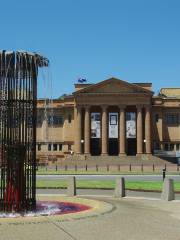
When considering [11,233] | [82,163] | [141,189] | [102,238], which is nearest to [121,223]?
[102,238]

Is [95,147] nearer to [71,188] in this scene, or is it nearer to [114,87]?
[114,87]

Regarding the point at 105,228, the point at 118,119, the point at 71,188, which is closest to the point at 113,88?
the point at 118,119

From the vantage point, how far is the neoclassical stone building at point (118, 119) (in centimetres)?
10619

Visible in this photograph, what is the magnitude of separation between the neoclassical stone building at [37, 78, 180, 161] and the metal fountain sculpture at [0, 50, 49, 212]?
85.6m

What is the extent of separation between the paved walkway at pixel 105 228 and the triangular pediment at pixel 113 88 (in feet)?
287

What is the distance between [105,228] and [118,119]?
304ft

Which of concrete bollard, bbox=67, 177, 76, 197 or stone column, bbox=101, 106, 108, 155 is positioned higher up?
stone column, bbox=101, 106, 108, 155

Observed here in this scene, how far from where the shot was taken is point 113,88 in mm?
106688

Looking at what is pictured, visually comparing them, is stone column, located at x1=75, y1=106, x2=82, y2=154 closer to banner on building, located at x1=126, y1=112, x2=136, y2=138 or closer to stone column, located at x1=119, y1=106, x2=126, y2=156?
stone column, located at x1=119, y1=106, x2=126, y2=156

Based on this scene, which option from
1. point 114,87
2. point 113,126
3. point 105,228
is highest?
point 114,87

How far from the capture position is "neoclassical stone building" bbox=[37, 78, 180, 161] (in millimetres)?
106188

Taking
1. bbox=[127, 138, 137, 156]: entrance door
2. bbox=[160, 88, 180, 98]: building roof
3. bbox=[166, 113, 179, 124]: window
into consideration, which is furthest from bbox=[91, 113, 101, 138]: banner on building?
bbox=[160, 88, 180, 98]: building roof

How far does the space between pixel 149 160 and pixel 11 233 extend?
85880mm

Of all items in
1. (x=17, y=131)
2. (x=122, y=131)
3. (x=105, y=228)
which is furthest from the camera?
(x=122, y=131)
